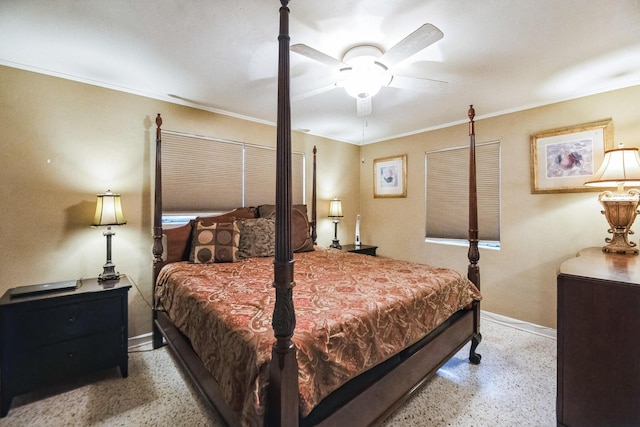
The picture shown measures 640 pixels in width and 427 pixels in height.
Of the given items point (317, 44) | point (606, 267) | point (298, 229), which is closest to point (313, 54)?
point (317, 44)

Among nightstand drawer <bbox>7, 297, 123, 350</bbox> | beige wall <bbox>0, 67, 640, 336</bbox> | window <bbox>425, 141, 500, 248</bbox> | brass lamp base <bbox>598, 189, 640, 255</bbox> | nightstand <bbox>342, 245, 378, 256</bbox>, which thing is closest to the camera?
nightstand drawer <bbox>7, 297, 123, 350</bbox>

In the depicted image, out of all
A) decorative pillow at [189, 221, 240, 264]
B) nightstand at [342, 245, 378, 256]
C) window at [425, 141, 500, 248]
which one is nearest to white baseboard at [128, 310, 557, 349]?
window at [425, 141, 500, 248]

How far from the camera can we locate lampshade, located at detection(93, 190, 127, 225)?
2.29 m

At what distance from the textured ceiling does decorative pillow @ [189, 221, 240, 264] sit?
1.35 m

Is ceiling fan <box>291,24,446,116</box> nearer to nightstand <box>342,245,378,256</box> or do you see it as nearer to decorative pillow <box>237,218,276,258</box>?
decorative pillow <box>237,218,276,258</box>

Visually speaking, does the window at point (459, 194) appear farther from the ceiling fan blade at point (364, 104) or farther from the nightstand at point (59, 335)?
the nightstand at point (59, 335)

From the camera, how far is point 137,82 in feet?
8.23

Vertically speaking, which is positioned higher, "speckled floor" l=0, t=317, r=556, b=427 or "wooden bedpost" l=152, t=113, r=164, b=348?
"wooden bedpost" l=152, t=113, r=164, b=348

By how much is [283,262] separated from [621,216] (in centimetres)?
274

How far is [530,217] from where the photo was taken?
118 inches

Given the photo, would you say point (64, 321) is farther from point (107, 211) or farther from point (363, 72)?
point (363, 72)

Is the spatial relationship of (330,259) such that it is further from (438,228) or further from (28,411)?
(28,411)

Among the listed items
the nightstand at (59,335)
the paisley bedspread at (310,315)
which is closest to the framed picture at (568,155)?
the paisley bedspread at (310,315)

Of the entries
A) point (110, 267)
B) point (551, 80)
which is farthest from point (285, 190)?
point (551, 80)
